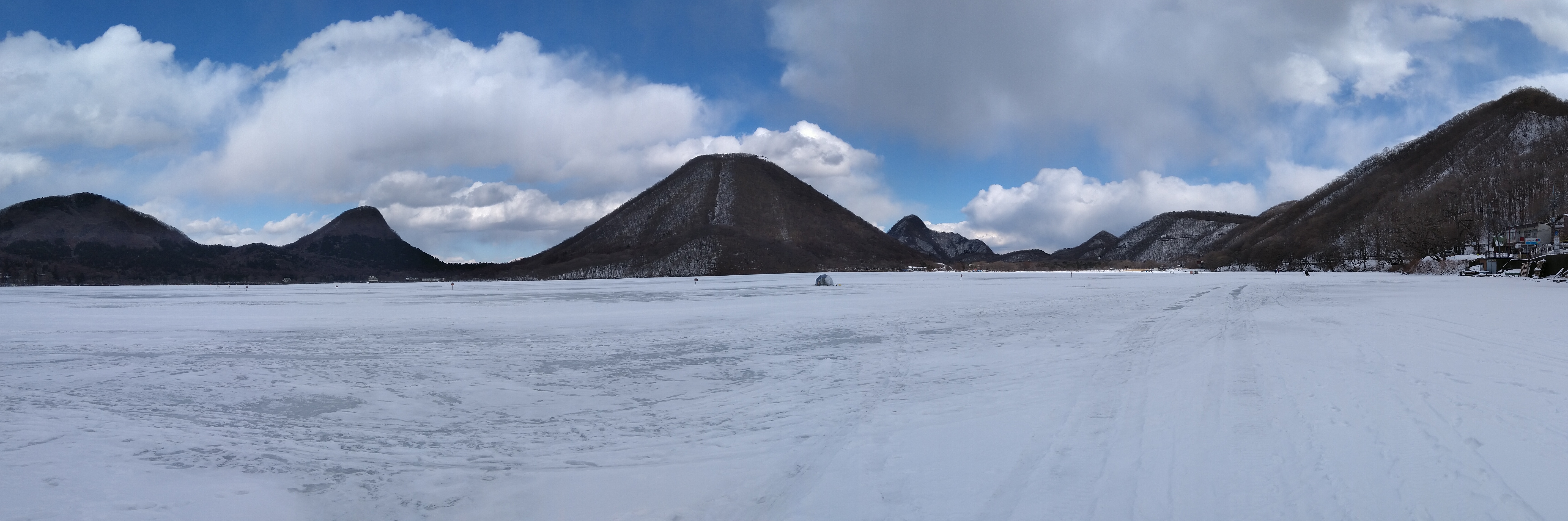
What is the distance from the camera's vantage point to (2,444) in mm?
7141

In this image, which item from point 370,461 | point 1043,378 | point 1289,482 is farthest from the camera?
point 1043,378

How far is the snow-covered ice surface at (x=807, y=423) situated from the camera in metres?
5.09

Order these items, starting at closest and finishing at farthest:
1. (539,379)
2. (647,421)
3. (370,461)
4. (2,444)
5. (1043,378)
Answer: (370,461)
(2,444)
(647,421)
(1043,378)
(539,379)

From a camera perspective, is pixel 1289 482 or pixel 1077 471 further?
pixel 1077 471

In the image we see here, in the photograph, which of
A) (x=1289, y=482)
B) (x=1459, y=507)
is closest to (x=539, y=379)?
(x=1289, y=482)

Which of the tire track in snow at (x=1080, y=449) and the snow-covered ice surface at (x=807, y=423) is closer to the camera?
the tire track in snow at (x=1080, y=449)

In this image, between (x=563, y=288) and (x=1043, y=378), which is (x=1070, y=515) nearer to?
(x=1043, y=378)

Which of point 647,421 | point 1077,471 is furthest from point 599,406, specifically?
point 1077,471

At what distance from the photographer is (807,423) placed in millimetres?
7691

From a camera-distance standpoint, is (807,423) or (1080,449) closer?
(1080,449)

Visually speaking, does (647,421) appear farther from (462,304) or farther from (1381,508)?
(462,304)

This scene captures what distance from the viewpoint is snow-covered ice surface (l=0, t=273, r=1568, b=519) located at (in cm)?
509

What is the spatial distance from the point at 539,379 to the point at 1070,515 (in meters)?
8.41

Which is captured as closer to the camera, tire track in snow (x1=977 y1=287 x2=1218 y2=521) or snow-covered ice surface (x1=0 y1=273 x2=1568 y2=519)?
tire track in snow (x1=977 y1=287 x2=1218 y2=521)
